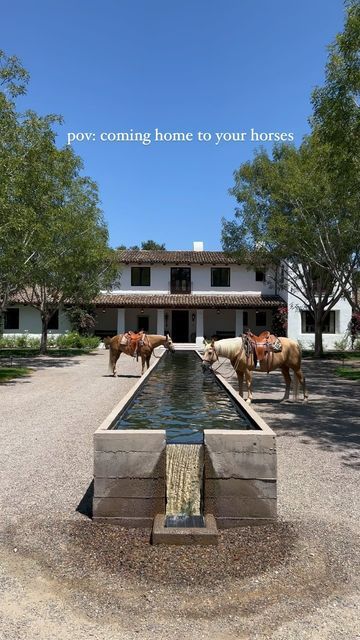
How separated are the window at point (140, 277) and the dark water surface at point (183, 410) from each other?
26.4 metres

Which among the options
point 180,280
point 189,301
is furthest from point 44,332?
point 180,280

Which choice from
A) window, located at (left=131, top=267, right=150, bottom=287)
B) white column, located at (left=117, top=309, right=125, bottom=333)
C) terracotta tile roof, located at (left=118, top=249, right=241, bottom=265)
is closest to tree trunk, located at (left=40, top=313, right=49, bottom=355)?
white column, located at (left=117, top=309, right=125, bottom=333)

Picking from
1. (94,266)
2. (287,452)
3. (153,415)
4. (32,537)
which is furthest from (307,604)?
(94,266)

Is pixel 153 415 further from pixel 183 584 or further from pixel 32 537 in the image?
pixel 183 584

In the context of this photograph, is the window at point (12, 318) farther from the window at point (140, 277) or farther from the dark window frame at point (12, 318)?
the window at point (140, 277)

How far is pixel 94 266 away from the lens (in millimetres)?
27266

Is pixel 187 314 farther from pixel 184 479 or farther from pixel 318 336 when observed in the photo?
pixel 184 479

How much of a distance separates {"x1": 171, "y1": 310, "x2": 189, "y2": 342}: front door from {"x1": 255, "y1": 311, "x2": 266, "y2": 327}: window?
5.56 meters

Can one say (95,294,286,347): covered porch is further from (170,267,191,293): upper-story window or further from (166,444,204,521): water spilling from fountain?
(166,444,204,521): water spilling from fountain

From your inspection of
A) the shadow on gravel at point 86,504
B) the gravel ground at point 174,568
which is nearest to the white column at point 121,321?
the gravel ground at point 174,568

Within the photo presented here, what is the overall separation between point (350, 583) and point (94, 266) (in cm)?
2461

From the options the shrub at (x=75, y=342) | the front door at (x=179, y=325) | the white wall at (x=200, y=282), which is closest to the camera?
the shrub at (x=75, y=342)

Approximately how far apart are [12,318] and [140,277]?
10.3 m

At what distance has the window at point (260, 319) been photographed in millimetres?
39125
